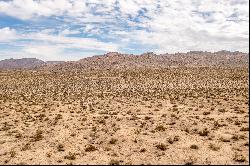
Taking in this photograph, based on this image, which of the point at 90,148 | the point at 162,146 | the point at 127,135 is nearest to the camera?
the point at 162,146

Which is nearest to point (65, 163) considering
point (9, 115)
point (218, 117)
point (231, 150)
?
point (231, 150)

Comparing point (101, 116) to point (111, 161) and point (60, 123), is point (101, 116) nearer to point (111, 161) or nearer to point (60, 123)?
point (60, 123)

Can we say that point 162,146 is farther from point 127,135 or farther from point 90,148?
point 90,148

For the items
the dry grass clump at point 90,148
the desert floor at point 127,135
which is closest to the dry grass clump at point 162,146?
the desert floor at point 127,135

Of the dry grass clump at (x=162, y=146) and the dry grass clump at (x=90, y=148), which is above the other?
the dry grass clump at (x=162, y=146)

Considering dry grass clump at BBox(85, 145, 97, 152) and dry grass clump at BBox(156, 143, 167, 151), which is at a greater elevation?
dry grass clump at BBox(156, 143, 167, 151)

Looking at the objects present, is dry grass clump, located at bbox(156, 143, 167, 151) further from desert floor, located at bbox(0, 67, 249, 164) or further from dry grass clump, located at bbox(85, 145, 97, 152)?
dry grass clump, located at bbox(85, 145, 97, 152)

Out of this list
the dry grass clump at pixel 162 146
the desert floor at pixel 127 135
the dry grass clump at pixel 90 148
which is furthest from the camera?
the dry grass clump at pixel 90 148

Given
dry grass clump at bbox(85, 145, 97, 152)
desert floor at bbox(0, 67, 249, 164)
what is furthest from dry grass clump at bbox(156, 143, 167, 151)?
dry grass clump at bbox(85, 145, 97, 152)

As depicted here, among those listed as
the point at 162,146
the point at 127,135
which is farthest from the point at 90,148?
the point at 162,146

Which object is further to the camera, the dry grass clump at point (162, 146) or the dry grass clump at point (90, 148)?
the dry grass clump at point (90, 148)

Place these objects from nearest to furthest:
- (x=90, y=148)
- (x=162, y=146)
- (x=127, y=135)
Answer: (x=162, y=146)
(x=90, y=148)
(x=127, y=135)

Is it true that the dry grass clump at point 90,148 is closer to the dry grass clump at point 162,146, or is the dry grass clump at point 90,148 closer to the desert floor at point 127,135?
the desert floor at point 127,135

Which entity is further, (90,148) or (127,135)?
(127,135)
